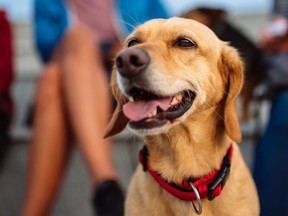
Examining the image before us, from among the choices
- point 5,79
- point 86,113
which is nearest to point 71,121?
point 86,113

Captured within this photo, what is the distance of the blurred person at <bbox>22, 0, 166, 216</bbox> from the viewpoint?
179cm

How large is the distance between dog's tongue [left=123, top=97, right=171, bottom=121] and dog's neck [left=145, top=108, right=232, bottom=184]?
13 centimetres

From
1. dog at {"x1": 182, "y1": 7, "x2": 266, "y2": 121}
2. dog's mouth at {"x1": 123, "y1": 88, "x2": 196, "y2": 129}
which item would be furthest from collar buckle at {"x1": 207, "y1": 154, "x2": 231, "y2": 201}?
dog at {"x1": 182, "y1": 7, "x2": 266, "y2": 121}

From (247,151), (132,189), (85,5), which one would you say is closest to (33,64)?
(85,5)

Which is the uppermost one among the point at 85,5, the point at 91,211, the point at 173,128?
the point at 85,5

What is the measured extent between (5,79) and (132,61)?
130cm

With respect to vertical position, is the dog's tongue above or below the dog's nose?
below

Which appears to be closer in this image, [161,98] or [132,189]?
[161,98]

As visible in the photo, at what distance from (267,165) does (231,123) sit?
337mm

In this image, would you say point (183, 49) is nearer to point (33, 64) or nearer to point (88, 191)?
point (88, 191)

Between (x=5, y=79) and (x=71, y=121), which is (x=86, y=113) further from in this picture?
(x=5, y=79)

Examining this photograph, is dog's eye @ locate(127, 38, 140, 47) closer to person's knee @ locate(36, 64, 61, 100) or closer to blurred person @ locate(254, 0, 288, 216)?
blurred person @ locate(254, 0, 288, 216)

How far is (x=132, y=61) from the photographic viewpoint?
1.10 meters

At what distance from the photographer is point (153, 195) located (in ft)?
4.29
